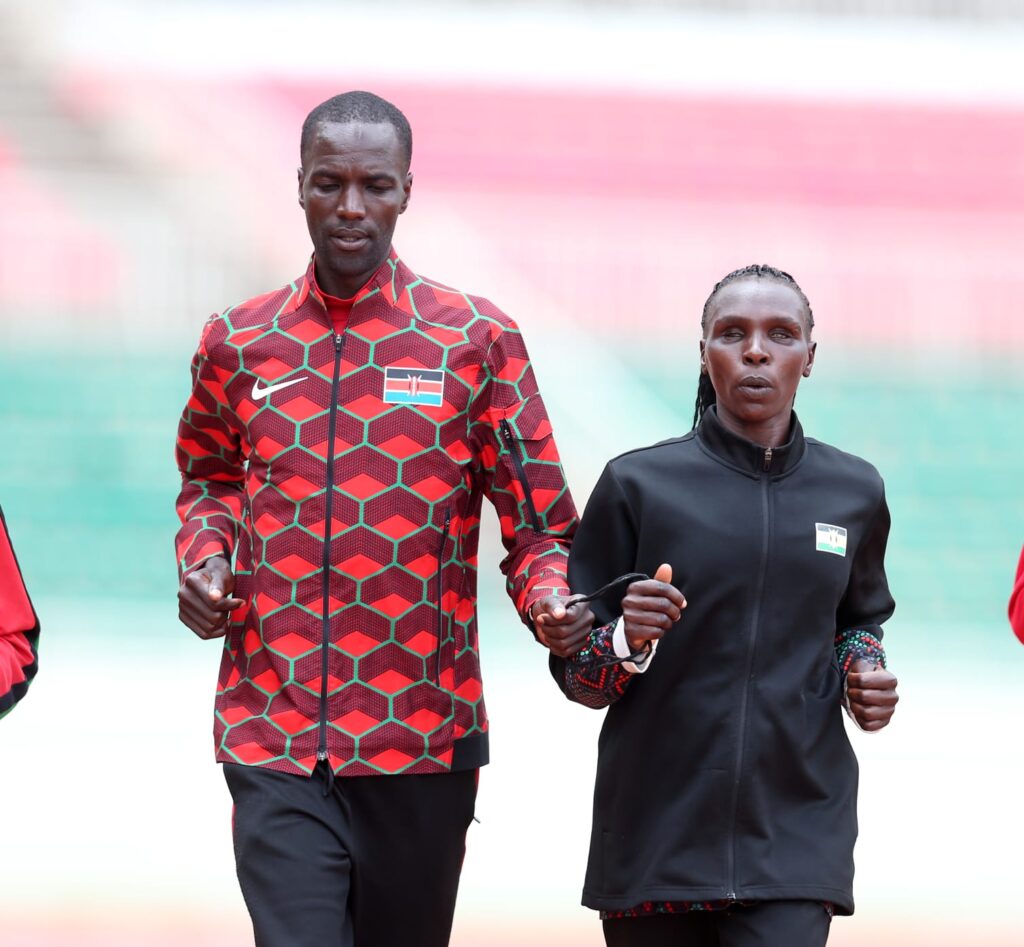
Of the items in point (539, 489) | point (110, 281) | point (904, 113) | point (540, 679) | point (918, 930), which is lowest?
point (918, 930)

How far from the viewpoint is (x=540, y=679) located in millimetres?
6504

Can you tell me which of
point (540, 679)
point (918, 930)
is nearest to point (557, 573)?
point (918, 930)

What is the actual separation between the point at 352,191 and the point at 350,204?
0.9 inches

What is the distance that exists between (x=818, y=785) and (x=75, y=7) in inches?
182

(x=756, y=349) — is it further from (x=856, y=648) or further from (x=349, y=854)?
(x=349, y=854)

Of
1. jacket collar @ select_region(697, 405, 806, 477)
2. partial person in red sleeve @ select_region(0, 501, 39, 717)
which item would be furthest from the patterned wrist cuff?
partial person in red sleeve @ select_region(0, 501, 39, 717)

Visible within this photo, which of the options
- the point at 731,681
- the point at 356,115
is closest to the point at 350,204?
the point at 356,115

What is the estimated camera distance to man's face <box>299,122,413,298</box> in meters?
3.42

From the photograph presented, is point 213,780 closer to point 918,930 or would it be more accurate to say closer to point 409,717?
point 918,930

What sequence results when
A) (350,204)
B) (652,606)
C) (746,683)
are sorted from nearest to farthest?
(652,606) → (746,683) → (350,204)

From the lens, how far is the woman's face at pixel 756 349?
129 inches

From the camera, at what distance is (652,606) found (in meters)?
3.04

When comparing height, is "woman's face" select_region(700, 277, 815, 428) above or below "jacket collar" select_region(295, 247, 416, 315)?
below

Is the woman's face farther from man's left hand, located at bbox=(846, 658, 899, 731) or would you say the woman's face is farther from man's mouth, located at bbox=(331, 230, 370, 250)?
man's mouth, located at bbox=(331, 230, 370, 250)
